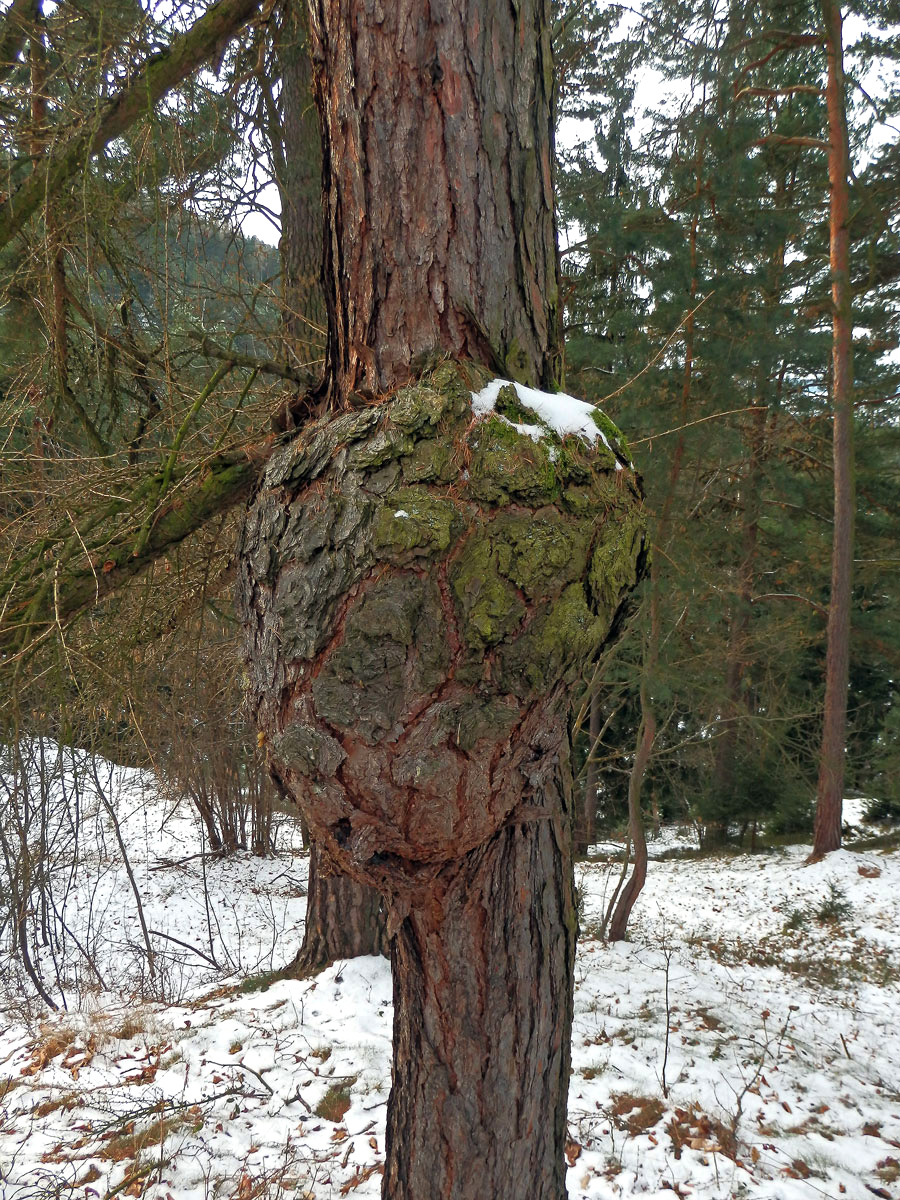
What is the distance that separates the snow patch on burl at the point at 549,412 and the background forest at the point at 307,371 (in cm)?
73

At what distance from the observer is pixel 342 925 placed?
440 cm

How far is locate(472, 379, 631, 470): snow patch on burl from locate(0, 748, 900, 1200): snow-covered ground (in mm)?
1715

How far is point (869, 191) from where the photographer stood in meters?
8.54

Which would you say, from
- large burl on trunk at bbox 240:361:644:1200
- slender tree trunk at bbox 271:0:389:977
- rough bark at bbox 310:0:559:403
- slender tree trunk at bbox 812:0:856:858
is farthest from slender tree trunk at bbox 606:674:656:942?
rough bark at bbox 310:0:559:403

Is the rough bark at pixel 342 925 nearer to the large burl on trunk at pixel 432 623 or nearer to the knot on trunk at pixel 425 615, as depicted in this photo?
the large burl on trunk at pixel 432 623

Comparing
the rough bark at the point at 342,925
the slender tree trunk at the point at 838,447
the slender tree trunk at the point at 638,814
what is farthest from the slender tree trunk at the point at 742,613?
the rough bark at the point at 342,925

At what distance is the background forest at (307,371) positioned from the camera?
2.06 meters

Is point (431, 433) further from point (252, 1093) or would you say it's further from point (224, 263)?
point (252, 1093)

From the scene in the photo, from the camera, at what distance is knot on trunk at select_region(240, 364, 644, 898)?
3.91 ft

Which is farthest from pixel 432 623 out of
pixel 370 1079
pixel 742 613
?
pixel 742 613

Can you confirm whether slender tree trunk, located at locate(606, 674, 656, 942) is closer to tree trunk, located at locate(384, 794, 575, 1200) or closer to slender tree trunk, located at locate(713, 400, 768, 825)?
slender tree trunk, located at locate(713, 400, 768, 825)

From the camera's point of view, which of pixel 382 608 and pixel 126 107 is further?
pixel 126 107

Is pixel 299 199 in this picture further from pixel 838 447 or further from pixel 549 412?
pixel 838 447

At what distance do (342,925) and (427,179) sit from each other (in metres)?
4.24
